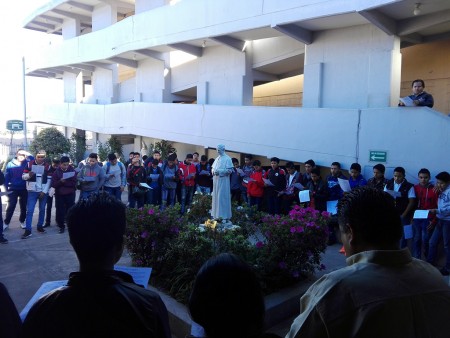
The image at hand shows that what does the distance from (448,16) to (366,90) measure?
2.37m

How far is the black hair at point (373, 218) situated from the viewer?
5.64 feet

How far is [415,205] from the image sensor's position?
21.7 feet

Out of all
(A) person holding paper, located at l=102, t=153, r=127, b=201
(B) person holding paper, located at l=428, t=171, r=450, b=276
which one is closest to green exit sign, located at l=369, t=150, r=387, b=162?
(B) person holding paper, located at l=428, t=171, r=450, b=276

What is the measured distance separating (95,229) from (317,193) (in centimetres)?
705

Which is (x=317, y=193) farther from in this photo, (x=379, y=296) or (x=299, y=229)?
(x=379, y=296)

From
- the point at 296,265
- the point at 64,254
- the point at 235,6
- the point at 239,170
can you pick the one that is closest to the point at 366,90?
the point at 239,170

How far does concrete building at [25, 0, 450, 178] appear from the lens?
877cm

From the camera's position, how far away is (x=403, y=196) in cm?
675

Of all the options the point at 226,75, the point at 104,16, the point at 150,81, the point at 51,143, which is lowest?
the point at 51,143

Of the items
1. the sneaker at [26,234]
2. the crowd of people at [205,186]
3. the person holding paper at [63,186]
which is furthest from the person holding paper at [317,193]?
the sneaker at [26,234]

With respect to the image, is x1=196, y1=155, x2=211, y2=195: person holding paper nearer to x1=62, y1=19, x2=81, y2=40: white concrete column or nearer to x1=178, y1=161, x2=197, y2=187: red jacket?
x1=178, y1=161, x2=197, y2=187: red jacket

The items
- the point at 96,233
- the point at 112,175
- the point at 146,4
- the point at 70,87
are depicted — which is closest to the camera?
the point at 96,233

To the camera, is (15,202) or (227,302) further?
(15,202)

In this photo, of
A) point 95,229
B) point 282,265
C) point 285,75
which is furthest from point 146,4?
point 95,229
